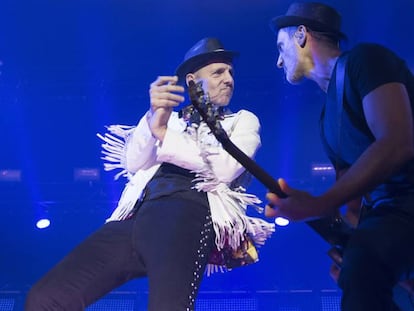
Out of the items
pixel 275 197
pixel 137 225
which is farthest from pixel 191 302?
pixel 275 197

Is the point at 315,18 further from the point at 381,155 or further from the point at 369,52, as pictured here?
the point at 381,155

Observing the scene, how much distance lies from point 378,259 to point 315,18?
1.03 meters

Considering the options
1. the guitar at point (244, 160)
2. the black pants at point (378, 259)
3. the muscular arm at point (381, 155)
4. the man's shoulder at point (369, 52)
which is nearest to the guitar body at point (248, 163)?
the guitar at point (244, 160)

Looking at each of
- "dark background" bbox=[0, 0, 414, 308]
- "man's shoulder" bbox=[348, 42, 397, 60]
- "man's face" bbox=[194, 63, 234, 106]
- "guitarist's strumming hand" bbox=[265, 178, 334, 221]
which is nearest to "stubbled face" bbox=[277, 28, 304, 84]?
"man's face" bbox=[194, 63, 234, 106]

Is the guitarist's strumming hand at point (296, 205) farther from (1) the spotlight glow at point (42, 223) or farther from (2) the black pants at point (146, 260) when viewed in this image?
(1) the spotlight glow at point (42, 223)

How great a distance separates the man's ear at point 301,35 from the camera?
2.12 meters

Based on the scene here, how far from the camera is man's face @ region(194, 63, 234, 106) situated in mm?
2361

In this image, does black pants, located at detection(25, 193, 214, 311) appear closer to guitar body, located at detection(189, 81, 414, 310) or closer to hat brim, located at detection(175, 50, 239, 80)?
guitar body, located at detection(189, 81, 414, 310)

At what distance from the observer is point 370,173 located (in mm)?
1422

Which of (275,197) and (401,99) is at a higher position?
(401,99)

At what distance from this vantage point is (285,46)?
220cm

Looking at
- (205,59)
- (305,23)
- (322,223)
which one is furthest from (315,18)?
(322,223)

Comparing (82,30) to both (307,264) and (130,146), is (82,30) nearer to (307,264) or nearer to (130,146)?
(130,146)

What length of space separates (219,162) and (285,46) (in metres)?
0.54
